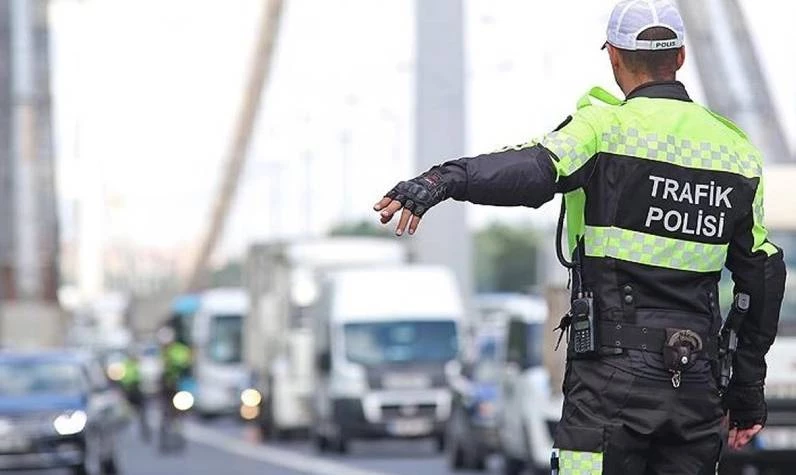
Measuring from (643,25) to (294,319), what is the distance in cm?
3148

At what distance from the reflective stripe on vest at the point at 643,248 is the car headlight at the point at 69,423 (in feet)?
61.7

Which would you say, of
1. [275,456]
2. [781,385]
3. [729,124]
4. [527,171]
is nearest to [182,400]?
[275,456]

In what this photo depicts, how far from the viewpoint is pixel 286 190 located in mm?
115438

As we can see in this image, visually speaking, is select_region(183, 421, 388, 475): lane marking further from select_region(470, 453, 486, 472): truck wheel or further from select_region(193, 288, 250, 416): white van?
select_region(193, 288, 250, 416): white van

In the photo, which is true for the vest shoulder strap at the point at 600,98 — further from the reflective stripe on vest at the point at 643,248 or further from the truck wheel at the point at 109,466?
the truck wheel at the point at 109,466

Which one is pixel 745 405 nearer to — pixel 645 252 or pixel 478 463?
pixel 645 252

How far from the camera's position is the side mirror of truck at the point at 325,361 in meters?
32.8

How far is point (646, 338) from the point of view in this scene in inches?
235

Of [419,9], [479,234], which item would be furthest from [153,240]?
[419,9]

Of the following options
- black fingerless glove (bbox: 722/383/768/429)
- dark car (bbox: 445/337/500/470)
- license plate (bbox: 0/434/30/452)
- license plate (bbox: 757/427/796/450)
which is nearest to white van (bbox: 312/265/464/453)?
dark car (bbox: 445/337/500/470)

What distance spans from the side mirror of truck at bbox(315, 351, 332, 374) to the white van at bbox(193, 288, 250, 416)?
17.4 m

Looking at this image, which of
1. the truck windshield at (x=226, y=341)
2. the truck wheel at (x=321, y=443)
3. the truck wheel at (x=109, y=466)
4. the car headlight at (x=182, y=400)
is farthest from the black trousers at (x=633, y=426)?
the truck windshield at (x=226, y=341)

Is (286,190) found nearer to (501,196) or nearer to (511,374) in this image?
(511,374)

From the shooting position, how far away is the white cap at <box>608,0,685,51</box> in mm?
6023
